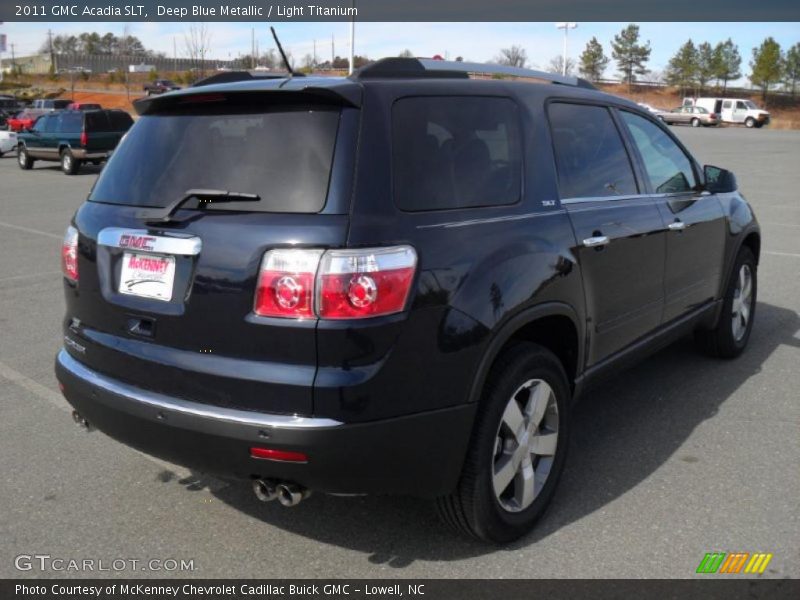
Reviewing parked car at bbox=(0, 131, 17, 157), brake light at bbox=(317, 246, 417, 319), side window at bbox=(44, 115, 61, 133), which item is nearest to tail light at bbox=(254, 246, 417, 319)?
brake light at bbox=(317, 246, 417, 319)

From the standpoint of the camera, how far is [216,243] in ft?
9.11

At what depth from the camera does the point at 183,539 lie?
3270 mm

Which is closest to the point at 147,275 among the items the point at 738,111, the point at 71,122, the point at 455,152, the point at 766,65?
the point at 455,152

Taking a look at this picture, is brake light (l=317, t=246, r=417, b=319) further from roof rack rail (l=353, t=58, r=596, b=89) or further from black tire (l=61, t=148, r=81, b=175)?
black tire (l=61, t=148, r=81, b=175)

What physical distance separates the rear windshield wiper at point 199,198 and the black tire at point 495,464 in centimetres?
113

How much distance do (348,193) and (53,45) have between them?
13003cm

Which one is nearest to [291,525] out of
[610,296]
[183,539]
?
[183,539]


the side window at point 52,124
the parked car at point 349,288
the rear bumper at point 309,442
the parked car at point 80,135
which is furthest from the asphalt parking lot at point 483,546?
the side window at point 52,124

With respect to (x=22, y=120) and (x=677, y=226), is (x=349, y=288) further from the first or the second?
(x=22, y=120)

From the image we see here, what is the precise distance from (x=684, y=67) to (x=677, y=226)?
333 ft

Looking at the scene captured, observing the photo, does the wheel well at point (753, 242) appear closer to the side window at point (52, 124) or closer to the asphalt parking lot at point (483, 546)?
the asphalt parking lot at point (483, 546)

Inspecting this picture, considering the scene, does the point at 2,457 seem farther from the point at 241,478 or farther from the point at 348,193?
the point at 348,193

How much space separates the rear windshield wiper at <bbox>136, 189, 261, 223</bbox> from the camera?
2.84 metres

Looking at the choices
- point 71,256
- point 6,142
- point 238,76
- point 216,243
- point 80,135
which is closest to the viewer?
point 216,243
